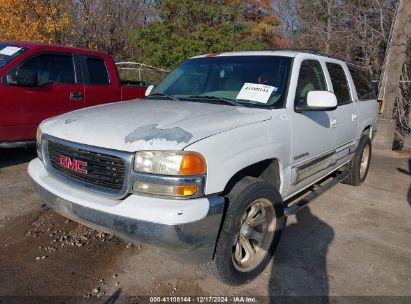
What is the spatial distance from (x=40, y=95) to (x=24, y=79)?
413 mm

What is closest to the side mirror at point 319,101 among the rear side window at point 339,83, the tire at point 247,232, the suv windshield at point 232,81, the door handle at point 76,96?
the suv windshield at point 232,81

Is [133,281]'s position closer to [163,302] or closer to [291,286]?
[163,302]

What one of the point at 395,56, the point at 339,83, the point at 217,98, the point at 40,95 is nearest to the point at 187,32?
the point at 395,56

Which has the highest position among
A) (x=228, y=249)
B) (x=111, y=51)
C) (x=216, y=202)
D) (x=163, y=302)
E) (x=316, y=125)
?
(x=111, y=51)

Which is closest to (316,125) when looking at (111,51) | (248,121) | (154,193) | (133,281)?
(248,121)

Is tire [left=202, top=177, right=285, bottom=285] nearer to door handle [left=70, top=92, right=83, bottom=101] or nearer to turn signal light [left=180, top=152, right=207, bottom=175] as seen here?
turn signal light [left=180, top=152, right=207, bottom=175]

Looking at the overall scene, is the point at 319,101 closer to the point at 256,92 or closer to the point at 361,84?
the point at 256,92

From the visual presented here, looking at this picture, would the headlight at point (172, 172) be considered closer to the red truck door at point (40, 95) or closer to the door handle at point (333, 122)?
the door handle at point (333, 122)

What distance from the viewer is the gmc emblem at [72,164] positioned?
2.71 metres

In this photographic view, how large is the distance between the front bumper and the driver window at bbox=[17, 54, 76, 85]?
373cm

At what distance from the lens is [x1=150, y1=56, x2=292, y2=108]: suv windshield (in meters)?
3.43

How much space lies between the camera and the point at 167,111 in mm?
3113

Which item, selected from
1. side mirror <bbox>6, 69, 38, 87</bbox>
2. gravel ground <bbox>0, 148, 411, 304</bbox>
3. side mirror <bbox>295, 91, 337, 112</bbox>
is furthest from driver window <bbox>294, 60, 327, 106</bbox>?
side mirror <bbox>6, 69, 38, 87</bbox>

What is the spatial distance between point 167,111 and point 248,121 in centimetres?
69
